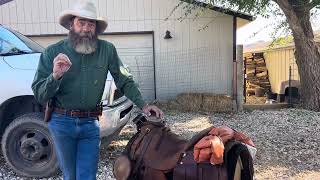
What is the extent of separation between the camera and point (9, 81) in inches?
206

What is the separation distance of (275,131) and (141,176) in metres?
5.93

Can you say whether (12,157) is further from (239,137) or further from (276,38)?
(276,38)

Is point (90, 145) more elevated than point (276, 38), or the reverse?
point (276, 38)

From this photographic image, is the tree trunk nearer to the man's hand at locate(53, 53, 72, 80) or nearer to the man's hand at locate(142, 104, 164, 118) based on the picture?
the man's hand at locate(142, 104, 164, 118)

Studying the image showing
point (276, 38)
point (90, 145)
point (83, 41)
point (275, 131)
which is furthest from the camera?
point (276, 38)

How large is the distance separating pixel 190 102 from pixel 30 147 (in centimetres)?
749

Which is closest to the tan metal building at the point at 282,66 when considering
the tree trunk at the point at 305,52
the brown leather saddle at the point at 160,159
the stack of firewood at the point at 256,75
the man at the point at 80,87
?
the stack of firewood at the point at 256,75

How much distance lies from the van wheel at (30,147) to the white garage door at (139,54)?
881cm

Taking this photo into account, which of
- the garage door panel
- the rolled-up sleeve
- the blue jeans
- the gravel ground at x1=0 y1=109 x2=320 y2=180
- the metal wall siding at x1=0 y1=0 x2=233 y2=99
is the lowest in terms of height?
the gravel ground at x1=0 y1=109 x2=320 y2=180

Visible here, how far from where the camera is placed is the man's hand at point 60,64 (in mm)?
2817

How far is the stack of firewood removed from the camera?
19234mm

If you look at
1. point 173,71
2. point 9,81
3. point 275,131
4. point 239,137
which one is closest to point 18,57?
point 9,81

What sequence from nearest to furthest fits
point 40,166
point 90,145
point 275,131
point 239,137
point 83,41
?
1. point 239,137
2. point 83,41
3. point 90,145
4. point 40,166
5. point 275,131

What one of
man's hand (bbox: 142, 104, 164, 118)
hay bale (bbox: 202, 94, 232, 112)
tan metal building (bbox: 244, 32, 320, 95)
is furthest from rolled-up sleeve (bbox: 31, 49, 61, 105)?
tan metal building (bbox: 244, 32, 320, 95)
